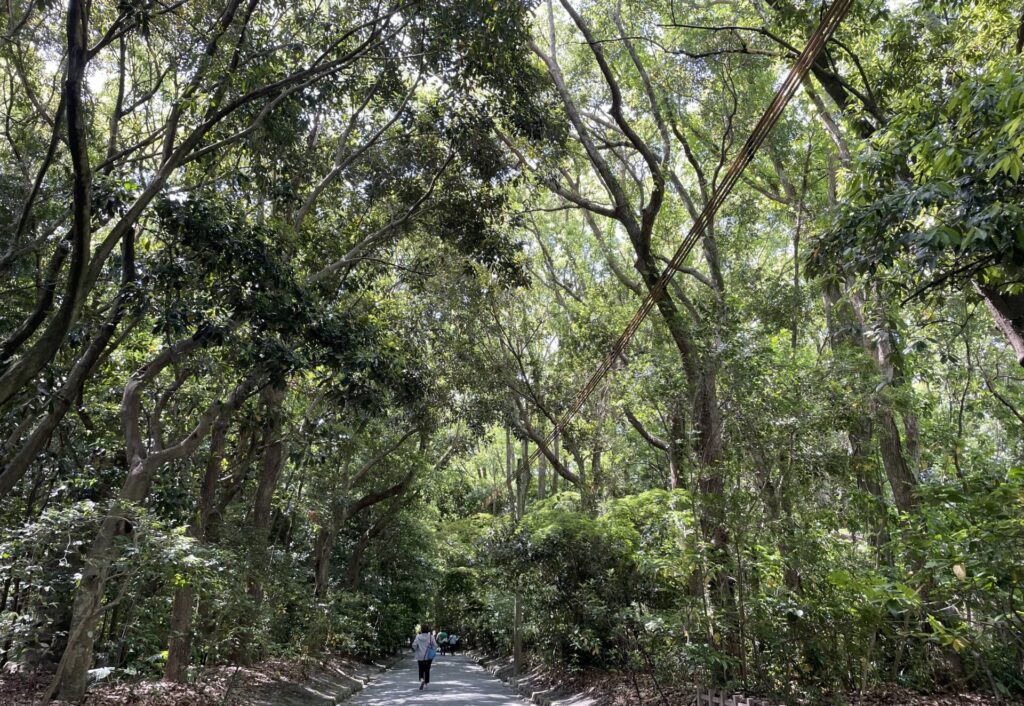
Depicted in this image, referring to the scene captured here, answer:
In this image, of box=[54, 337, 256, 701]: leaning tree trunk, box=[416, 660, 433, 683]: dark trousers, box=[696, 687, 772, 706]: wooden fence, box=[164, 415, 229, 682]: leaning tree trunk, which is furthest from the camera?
box=[416, 660, 433, 683]: dark trousers

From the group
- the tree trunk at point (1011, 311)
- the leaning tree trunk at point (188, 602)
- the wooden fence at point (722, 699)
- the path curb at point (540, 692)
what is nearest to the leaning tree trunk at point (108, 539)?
the leaning tree trunk at point (188, 602)

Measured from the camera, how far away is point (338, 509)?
56.4 ft

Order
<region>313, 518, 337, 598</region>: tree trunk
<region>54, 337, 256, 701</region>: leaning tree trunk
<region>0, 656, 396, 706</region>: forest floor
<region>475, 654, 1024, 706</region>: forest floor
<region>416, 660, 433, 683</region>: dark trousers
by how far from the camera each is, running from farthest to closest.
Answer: <region>313, 518, 337, 598</region>: tree trunk, <region>416, 660, 433, 683</region>: dark trousers, <region>0, 656, 396, 706</region>: forest floor, <region>54, 337, 256, 701</region>: leaning tree trunk, <region>475, 654, 1024, 706</region>: forest floor

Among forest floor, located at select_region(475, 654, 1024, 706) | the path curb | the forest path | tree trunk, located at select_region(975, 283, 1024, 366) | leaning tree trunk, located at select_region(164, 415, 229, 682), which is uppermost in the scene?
tree trunk, located at select_region(975, 283, 1024, 366)

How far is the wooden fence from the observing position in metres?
6.49

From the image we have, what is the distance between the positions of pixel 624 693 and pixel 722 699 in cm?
304

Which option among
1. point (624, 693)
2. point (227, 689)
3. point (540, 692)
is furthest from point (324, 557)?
point (624, 693)

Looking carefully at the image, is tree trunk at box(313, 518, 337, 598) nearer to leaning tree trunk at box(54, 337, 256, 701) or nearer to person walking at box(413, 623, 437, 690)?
person walking at box(413, 623, 437, 690)

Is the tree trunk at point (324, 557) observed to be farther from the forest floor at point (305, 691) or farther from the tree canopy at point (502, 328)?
the forest floor at point (305, 691)

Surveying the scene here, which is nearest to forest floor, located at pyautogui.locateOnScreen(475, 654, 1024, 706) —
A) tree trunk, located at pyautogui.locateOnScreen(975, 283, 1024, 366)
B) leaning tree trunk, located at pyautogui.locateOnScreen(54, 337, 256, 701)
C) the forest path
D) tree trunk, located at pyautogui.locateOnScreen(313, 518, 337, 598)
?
the forest path

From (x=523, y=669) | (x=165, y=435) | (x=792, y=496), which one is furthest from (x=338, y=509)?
(x=792, y=496)

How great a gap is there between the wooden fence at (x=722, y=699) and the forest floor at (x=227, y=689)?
5.87 meters

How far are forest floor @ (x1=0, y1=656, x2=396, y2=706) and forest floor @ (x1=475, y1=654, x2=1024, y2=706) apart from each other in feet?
12.6

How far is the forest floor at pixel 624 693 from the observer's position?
664 centimetres
